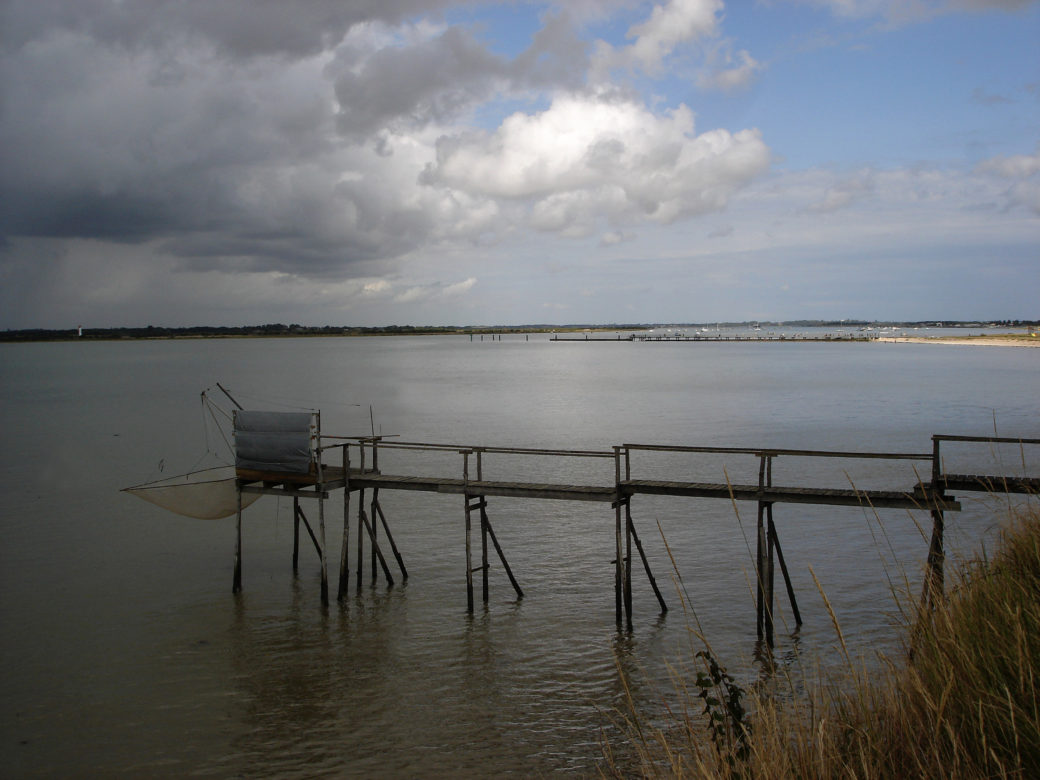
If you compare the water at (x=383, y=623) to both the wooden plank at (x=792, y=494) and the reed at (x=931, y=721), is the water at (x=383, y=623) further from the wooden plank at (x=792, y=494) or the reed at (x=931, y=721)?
the reed at (x=931, y=721)

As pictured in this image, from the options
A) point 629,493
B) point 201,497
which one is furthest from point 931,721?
point 201,497

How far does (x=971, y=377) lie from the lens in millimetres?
67875

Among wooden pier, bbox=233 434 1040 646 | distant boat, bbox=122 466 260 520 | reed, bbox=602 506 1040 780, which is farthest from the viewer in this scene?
distant boat, bbox=122 466 260 520

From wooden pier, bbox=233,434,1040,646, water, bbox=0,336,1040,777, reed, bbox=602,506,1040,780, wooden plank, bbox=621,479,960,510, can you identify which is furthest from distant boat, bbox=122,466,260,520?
reed, bbox=602,506,1040,780

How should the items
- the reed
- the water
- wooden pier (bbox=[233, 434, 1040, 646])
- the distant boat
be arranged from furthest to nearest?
1. the distant boat
2. wooden pier (bbox=[233, 434, 1040, 646])
3. the water
4. the reed

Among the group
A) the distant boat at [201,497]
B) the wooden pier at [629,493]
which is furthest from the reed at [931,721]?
the distant boat at [201,497]

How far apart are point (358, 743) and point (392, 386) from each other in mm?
60927

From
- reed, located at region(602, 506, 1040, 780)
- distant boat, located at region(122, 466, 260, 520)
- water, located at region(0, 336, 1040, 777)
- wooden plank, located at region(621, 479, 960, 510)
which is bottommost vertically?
water, located at region(0, 336, 1040, 777)

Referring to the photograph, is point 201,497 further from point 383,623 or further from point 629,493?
point 629,493

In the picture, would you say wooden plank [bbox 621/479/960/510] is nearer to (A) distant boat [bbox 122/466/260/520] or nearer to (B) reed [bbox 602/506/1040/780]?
(B) reed [bbox 602/506/1040/780]

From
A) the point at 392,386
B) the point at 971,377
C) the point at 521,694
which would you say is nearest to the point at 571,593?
the point at 521,694

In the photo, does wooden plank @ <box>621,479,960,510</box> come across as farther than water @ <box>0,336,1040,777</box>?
Yes

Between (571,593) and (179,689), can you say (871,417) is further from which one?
(179,689)

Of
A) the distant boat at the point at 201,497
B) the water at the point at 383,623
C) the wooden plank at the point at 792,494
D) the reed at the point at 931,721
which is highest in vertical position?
the reed at the point at 931,721
